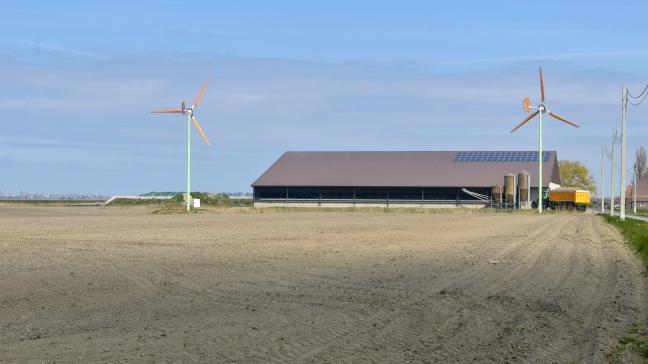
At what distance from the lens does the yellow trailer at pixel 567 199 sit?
10038cm

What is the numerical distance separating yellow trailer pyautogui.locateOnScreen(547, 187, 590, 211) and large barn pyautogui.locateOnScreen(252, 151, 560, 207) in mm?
2014

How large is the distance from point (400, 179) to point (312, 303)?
303 feet

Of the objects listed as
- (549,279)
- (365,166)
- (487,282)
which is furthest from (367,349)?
(365,166)

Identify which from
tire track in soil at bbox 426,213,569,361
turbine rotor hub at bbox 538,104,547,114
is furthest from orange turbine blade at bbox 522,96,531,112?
tire track in soil at bbox 426,213,569,361

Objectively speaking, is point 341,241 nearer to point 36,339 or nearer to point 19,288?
point 19,288

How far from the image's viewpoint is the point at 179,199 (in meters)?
110

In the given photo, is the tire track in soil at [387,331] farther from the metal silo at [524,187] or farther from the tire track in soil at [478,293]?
the metal silo at [524,187]

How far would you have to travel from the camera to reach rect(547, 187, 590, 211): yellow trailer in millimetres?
100375

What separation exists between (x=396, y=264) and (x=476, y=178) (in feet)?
272

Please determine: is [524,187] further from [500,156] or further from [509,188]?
[500,156]

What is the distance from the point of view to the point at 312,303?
1552 centimetres

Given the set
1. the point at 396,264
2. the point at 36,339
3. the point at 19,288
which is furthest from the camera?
the point at 396,264

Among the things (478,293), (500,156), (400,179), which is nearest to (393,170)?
(400,179)

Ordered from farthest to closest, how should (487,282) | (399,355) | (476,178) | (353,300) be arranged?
(476,178) < (487,282) < (353,300) < (399,355)
